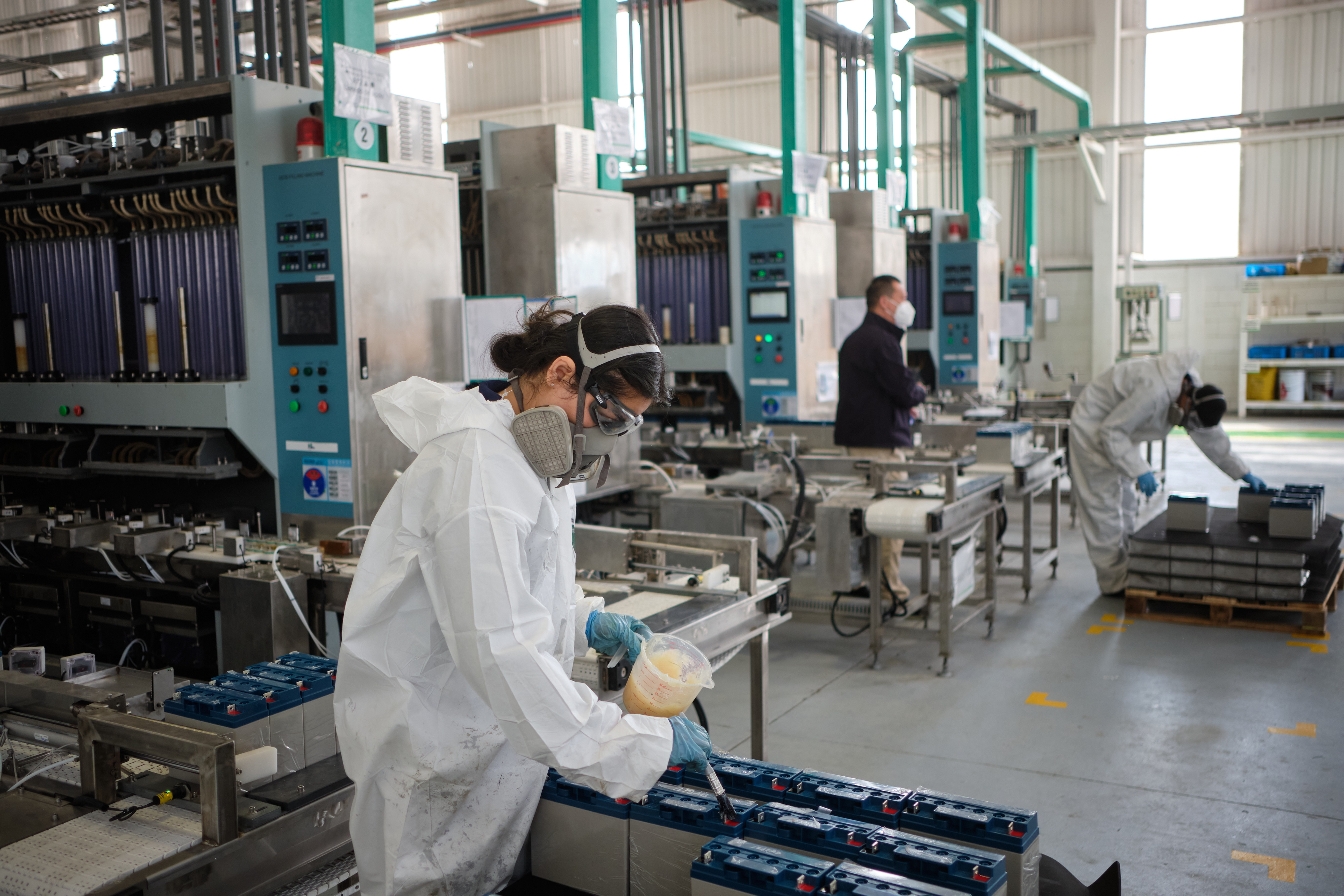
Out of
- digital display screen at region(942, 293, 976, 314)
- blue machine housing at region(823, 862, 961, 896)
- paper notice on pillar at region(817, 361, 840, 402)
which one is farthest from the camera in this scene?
digital display screen at region(942, 293, 976, 314)

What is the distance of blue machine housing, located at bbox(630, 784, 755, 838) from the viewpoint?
150cm

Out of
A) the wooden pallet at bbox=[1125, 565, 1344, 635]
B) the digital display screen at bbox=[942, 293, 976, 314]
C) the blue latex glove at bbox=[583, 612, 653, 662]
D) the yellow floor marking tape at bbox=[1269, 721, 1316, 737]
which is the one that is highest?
the digital display screen at bbox=[942, 293, 976, 314]

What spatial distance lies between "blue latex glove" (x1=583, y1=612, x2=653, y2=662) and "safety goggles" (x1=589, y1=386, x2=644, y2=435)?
386 millimetres

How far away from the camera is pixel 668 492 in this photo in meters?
4.60

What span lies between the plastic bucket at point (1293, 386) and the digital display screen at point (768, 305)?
10374mm

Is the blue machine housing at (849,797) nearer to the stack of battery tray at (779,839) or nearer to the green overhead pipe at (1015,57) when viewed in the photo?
the stack of battery tray at (779,839)

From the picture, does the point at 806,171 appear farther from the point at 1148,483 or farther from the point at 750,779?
the point at 750,779

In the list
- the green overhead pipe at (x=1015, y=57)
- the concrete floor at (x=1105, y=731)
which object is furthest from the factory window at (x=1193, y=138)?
the concrete floor at (x=1105, y=731)

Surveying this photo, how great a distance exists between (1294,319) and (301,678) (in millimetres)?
14080

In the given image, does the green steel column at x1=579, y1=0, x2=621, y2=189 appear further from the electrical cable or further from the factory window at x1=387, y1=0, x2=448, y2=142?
the factory window at x1=387, y1=0, x2=448, y2=142

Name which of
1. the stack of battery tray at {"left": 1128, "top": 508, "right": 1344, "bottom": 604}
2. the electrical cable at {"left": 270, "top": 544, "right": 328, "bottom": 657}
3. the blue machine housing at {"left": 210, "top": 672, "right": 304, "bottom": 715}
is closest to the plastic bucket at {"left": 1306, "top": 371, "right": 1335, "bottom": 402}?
the stack of battery tray at {"left": 1128, "top": 508, "right": 1344, "bottom": 604}

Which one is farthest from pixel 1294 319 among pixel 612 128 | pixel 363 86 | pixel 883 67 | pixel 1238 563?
pixel 363 86

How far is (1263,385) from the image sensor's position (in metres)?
13.9

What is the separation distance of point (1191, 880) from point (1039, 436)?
4.97 metres
